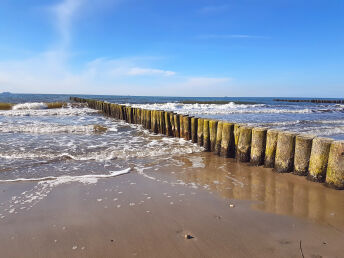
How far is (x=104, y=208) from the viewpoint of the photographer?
3.22 metres

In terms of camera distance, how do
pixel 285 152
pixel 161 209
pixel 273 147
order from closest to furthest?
pixel 161 209
pixel 285 152
pixel 273 147

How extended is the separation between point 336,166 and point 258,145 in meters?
1.61

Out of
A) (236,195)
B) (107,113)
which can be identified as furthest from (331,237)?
(107,113)

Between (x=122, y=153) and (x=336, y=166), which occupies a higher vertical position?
(x=336, y=166)

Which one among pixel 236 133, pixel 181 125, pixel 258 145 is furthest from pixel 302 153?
pixel 181 125

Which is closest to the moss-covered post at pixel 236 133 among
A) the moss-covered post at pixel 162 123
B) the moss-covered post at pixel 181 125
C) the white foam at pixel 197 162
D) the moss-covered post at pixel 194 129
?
the white foam at pixel 197 162

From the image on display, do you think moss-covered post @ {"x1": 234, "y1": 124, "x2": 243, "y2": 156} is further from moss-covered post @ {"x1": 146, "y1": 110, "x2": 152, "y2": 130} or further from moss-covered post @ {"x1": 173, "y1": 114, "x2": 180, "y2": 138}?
moss-covered post @ {"x1": 146, "y1": 110, "x2": 152, "y2": 130}

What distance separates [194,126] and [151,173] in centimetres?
322

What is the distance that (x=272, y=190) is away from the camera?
3.92 meters

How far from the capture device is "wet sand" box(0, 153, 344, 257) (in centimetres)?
231

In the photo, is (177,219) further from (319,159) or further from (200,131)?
(200,131)

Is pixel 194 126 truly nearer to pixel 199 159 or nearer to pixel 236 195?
pixel 199 159

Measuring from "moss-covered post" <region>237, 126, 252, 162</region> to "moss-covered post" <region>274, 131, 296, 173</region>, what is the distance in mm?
756

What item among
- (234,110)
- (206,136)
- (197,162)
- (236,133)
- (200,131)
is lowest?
(197,162)
